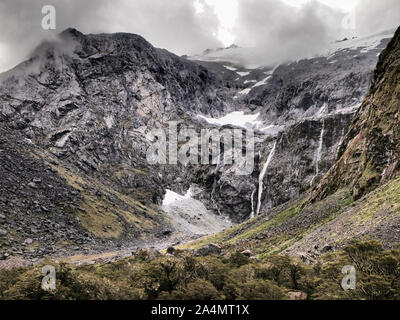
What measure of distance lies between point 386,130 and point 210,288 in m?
Result: 42.3

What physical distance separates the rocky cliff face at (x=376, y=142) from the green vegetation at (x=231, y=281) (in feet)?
92.3

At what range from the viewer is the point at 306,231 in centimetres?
3909

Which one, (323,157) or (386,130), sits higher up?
(323,157)

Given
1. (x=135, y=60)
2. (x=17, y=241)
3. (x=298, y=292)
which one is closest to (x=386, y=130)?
(x=298, y=292)

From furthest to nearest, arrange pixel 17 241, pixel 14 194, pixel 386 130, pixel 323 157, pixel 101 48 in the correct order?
1. pixel 101 48
2. pixel 323 157
3. pixel 14 194
4. pixel 17 241
5. pixel 386 130

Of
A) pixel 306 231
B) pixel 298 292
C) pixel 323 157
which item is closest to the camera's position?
pixel 298 292

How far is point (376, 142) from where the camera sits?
48719 mm

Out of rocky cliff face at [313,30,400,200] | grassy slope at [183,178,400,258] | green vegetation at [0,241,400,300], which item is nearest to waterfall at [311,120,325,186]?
rocky cliff face at [313,30,400,200]

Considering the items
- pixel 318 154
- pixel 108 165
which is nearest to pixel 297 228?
pixel 318 154

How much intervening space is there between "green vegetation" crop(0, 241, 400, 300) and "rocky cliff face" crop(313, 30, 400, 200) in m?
28.1

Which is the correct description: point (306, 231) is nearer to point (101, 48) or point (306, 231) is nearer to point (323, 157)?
point (323, 157)

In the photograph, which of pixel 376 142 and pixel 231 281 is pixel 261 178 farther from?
pixel 231 281

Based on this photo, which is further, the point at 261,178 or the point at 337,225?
the point at 261,178

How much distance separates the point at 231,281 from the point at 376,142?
3989cm
